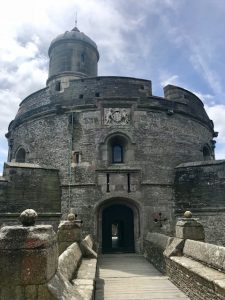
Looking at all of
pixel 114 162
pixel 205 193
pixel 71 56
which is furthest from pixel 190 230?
pixel 71 56

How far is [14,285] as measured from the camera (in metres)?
2.90

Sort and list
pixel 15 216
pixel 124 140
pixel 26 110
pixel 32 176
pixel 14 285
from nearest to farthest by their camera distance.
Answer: pixel 14 285 → pixel 15 216 → pixel 32 176 → pixel 124 140 → pixel 26 110

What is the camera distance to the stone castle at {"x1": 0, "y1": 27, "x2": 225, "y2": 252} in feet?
43.5

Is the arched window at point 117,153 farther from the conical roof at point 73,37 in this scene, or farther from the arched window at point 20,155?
the conical roof at point 73,37

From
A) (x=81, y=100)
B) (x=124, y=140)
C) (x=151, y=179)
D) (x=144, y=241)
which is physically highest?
(x=81, y=100)

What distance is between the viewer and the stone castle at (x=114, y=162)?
43.5 feet

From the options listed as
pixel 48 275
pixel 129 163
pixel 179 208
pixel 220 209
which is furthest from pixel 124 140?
pixel 48 275

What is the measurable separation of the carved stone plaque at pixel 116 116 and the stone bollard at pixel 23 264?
11.7m

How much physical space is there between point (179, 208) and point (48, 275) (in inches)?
449

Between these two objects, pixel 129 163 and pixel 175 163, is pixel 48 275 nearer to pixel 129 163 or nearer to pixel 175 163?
pixel 129 163

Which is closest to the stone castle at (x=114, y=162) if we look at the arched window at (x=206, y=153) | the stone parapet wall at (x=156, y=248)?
the arched window at (x=206, y=153)

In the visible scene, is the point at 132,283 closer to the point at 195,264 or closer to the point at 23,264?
the point at 195,264

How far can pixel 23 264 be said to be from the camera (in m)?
2.95

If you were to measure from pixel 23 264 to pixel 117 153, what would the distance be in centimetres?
1200
